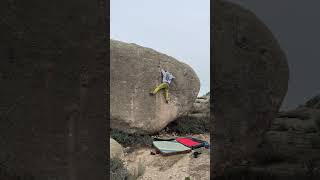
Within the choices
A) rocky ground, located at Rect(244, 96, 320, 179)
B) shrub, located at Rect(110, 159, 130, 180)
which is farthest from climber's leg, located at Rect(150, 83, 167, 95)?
rocky ground, located at Rect(244, 96, 320, 179)

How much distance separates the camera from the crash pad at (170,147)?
869 centimetres

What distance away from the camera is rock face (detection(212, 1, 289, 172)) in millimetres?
4863

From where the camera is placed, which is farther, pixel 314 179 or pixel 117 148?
pixel 117 148

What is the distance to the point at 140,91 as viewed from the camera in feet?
32.0

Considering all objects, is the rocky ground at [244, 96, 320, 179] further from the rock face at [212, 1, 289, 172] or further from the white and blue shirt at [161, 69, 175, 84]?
the white and blue shirt at [161, 69, 175, 84]

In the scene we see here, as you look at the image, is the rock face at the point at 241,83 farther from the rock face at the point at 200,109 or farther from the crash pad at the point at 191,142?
the rock face at the point at 200,109

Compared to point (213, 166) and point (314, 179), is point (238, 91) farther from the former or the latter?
point (314, 179)

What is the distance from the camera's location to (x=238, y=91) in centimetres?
492
